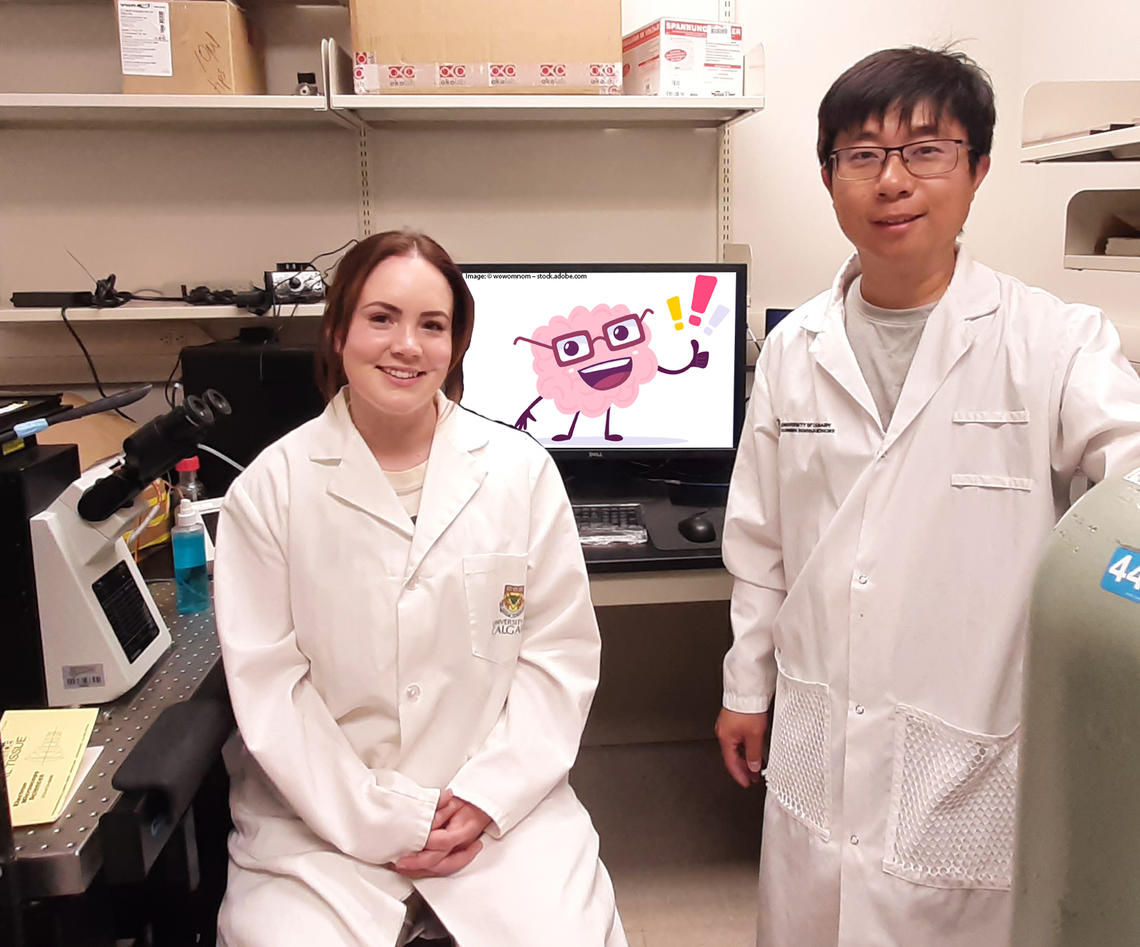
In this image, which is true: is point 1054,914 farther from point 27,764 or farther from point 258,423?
point 258,423

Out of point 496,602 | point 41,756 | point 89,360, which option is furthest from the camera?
point 89,360

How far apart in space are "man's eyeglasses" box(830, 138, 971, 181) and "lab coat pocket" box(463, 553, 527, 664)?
2.29 feet

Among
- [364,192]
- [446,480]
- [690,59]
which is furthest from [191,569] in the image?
[690,59]

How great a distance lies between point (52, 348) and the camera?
2133 mm

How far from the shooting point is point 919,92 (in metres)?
1.14

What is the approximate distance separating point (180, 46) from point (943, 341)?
157cm

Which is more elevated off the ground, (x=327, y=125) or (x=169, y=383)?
Result: (x=327, y=125)

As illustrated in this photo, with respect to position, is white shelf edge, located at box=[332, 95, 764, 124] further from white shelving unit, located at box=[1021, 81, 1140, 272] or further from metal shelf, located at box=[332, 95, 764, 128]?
white shelving unit, located at box=[1021, 81, 1140, 272]

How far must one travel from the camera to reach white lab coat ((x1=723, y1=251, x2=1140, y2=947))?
45.1 inches

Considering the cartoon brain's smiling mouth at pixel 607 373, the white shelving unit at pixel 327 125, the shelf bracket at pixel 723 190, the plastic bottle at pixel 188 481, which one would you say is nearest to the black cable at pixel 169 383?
the white shelving unit at pixel 327 125

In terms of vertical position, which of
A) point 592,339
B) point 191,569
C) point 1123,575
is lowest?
point 191,569

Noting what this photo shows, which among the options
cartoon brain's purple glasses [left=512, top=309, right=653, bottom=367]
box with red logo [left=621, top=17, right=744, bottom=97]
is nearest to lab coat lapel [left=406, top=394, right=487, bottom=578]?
cartoon brain's purple glasses [left=512, top=309, right=653, bottom=367]

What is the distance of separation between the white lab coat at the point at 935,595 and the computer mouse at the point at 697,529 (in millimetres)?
394

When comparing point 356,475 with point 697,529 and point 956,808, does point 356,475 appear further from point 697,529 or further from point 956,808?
point 956,808
